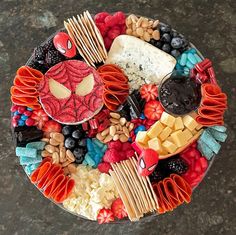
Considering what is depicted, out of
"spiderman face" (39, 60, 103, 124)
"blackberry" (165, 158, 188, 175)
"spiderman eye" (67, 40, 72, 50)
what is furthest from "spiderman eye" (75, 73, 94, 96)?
"blackberry" (165, 158, 188, 175)

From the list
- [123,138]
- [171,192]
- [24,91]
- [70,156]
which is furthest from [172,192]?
[24,91]

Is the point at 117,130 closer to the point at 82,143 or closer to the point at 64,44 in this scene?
the point at 82,143

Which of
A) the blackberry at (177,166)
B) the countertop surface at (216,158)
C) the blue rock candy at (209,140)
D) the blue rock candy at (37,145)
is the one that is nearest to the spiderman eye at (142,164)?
the blackberry at (177,166)

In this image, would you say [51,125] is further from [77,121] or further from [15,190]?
[15,190]

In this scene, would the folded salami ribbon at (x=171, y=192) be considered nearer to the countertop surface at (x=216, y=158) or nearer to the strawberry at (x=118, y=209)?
the strawberry at (x=118, y=209)

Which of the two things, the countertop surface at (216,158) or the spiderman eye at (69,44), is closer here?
the spiderman eye at (69,44)

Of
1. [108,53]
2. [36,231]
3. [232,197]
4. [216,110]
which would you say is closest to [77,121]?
[108,53]

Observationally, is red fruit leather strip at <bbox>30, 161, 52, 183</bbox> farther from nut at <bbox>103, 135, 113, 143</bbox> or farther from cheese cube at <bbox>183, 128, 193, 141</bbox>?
cheese cube at <bbox>183, 128, 193, 141</bbox>
